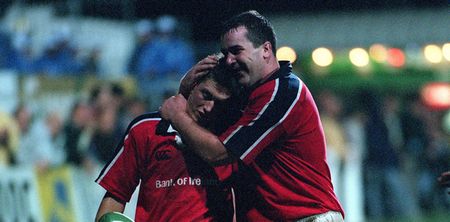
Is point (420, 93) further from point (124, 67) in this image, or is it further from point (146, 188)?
point (146, 188)

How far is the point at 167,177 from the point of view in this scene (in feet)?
21.0

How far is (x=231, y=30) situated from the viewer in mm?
6574

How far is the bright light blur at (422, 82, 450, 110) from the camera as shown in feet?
72.6

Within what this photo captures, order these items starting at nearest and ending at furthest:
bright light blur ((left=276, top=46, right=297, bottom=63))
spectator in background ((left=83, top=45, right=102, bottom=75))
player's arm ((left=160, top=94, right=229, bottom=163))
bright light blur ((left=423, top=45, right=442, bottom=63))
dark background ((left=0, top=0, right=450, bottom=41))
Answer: player's arm ((left=160, top=94, right=229, bottom=163)), spectator in background ((left=83, top=45, right=102, bottom=75)), bright light blur ((left=276, top=46, right=297, bottom=63)), bright light blur ((left=423, top=45, right=442, bottom=63)), dark background ((left=0, top=0, right=450, bottom=41))

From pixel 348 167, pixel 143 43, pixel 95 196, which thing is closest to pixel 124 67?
pixel 143 43

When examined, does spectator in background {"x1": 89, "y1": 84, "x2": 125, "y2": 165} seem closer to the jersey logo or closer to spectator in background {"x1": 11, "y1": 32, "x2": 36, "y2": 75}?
spectator in background {"x1": 11, "y1": 32, "x2": 36, "y2": 75}

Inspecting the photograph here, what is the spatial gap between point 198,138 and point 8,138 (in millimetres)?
7636

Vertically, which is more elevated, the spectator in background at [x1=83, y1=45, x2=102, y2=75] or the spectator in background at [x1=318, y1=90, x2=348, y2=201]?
the spectator in background at [x1=83, y1=45, x2=102, y2=75]

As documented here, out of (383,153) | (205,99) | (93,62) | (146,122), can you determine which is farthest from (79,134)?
(205,99)

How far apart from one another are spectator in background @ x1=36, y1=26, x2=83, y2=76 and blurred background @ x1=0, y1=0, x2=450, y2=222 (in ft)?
0.05

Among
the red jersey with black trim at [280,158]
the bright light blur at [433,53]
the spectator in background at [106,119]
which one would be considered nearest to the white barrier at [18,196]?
the spectator in background at [106,119]

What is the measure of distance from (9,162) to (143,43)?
2769 millimetres

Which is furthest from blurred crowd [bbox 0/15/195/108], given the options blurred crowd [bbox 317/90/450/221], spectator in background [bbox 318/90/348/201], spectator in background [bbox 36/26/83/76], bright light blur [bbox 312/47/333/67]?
bright light blur [bbox 312/47/333/67]

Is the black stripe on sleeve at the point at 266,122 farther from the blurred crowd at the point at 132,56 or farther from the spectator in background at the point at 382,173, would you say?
the spectator in background at the point at 382,173
